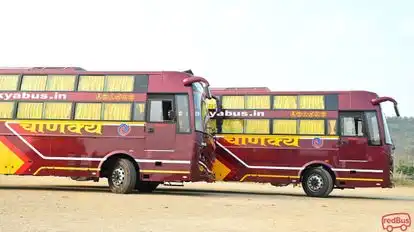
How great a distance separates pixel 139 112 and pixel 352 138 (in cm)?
641

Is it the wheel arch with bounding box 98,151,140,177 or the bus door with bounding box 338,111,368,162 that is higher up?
the bus door with bounding box 338,111,368,162

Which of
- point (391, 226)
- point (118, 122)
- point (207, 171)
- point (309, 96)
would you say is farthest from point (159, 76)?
point (391, 226)

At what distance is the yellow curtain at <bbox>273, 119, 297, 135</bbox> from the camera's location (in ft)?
59.1

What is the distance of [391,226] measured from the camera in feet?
32.7

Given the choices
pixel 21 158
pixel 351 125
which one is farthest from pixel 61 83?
pixel 351 125

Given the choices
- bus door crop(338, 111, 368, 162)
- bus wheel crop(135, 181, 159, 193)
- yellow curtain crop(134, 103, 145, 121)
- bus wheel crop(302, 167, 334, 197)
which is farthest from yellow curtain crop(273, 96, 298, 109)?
yellow curtain crop(134, 103, 145, 121)

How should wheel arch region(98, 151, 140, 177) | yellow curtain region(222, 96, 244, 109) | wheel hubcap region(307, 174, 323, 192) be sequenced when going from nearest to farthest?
wheel arch region(98, 151, 140, 177)
wheel hubcap region(307, 174, 323, 192)
yellow curtain region(222, 96, 244, 109)

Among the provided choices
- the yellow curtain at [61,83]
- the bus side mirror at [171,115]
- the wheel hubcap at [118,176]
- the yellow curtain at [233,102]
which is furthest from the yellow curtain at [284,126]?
the yellow curtain at [61,83]

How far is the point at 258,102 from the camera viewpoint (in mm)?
18484

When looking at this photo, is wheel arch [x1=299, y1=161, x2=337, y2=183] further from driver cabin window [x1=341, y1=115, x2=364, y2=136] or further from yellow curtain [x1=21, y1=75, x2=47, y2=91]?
yellow curtain [x1=21, y1=75, x2=47, y2=91]

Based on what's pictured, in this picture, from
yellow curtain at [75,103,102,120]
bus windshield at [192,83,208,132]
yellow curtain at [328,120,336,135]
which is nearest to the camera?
bus windshield at [192,83,208,132]

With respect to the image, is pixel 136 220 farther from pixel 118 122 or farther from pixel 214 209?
pixel 118 122

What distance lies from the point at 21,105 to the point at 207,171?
5430 millimetres

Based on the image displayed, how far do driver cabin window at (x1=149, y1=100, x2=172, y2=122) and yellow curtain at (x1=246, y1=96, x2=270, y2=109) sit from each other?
3.78 m
